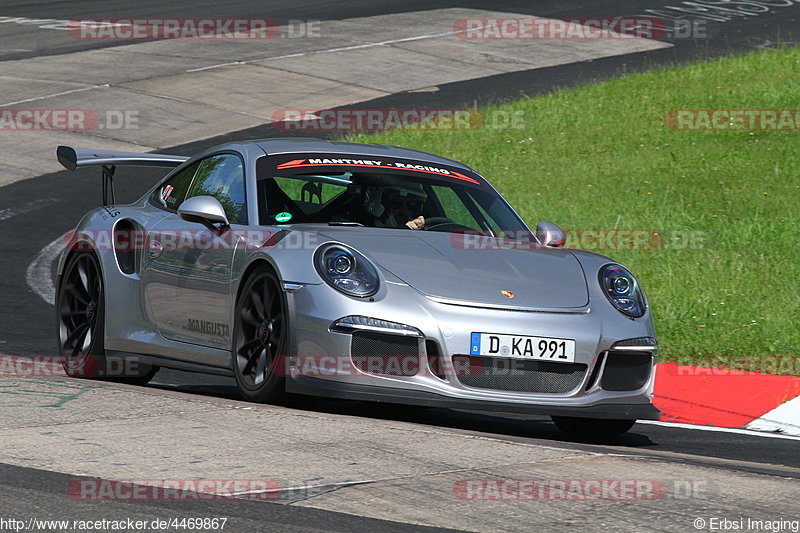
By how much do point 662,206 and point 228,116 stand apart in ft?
23.9

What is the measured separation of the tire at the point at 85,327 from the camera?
25.1 feet

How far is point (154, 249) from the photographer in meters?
7.34

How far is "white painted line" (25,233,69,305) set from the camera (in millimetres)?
10820

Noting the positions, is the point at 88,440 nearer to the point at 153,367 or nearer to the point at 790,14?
the point at 153,367

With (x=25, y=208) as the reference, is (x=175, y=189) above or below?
above

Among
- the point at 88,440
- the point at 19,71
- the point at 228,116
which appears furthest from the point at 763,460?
the point at 19,71

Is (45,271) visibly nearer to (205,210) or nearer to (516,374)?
(205,210)

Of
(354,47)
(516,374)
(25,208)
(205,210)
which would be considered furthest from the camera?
(354,47)

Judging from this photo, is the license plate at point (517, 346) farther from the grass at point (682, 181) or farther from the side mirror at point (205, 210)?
the grass at point (682, 181)

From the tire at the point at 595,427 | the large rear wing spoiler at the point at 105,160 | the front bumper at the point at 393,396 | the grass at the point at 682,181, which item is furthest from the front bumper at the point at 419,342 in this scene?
the grass at the point at 682,181

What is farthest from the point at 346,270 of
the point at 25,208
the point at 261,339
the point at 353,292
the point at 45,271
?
the point at 25,208

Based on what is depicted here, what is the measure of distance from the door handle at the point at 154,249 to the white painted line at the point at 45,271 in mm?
3136

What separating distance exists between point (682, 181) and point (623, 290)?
8124mm

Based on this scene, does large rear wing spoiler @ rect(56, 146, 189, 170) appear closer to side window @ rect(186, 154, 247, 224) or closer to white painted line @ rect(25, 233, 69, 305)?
side window @ rect(186, 154, 247, 224)
